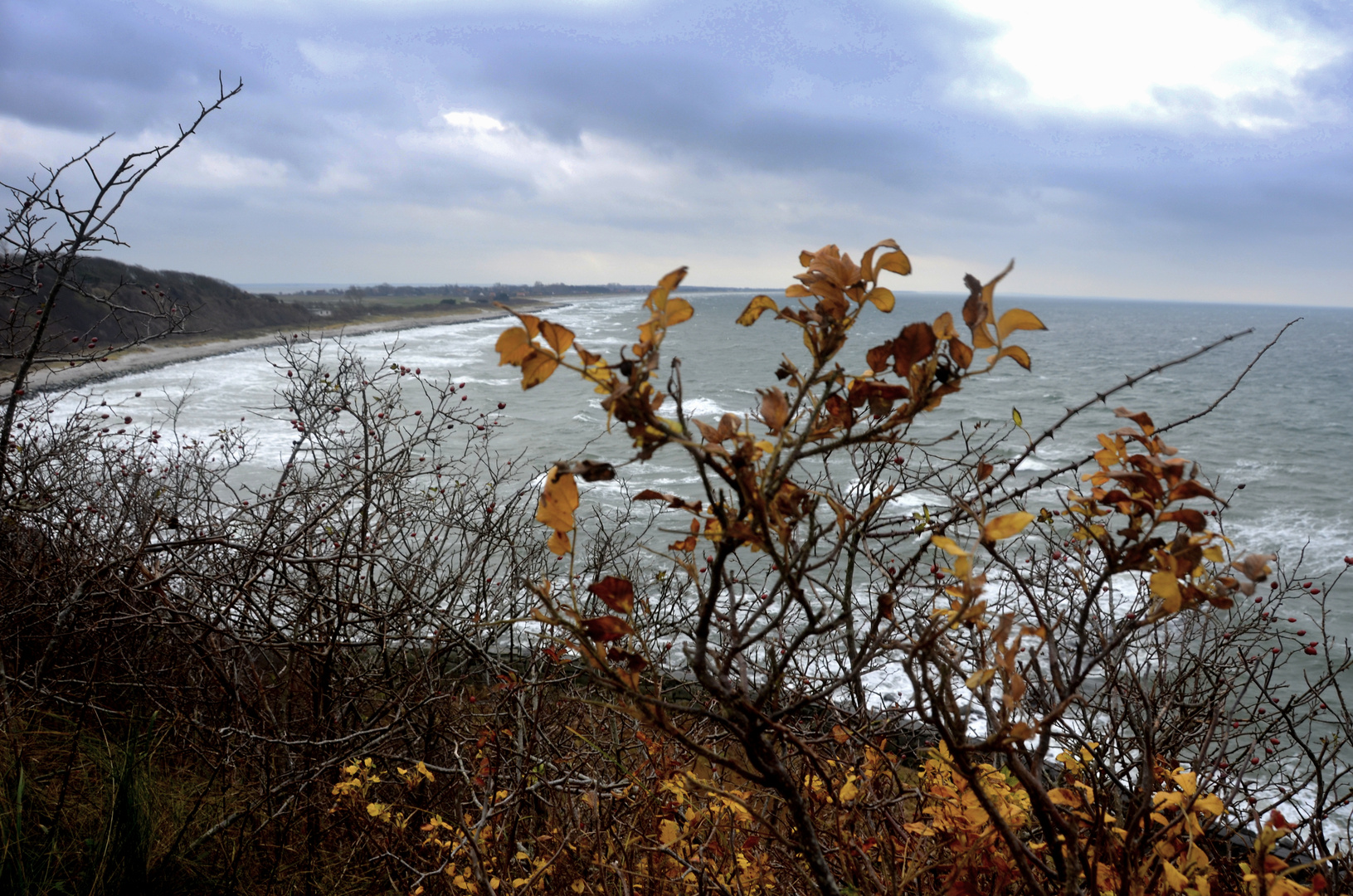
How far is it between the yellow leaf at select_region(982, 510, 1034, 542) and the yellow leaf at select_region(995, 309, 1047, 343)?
18cm

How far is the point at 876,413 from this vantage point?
31.9 inches

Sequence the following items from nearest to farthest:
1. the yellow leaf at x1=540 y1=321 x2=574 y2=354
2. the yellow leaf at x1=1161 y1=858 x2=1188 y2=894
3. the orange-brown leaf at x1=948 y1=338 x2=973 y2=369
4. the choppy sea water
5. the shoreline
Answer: the yellow leaf at x1=540 y1=321 x2=574 y2=354 → the orange-brown leaf at x1=948 y1=338 x2=973 y2=369 → the yellow leaf at x1=1161 y1=858 x2=1188 y2=894 → the choppy sea water → the shoreline

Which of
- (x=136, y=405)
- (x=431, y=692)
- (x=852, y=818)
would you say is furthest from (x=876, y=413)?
(x=136, y=405)

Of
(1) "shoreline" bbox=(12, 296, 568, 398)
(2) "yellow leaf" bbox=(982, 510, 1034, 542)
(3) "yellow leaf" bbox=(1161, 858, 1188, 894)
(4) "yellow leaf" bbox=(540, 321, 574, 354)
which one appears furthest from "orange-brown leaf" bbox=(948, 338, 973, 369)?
(1) "shoreline" bbox=(12, 296, 568, 398)

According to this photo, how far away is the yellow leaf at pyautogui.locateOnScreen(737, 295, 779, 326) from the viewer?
0.86 m

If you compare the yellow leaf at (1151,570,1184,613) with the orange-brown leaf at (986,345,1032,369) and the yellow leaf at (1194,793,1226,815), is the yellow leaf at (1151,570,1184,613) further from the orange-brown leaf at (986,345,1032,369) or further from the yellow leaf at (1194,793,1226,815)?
the yellow leaf at (1194,793,1226,815)

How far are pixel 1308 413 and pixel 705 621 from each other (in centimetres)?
3793

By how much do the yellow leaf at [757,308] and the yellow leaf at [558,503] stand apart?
10.0 inches

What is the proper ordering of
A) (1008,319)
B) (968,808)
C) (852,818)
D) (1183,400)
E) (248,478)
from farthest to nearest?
(1183,400) < (248,478) < (852,818) < (968,808) < (1008,319)

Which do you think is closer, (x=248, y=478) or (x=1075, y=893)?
(x=1075, y=893)

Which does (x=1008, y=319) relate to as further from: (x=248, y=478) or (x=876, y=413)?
(x=248, y=478)

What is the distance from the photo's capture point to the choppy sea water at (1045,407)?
14727 mm

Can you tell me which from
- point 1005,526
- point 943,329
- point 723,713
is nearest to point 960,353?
point 943,329

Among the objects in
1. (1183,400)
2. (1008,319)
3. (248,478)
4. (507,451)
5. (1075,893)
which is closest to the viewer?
(1008,319)
